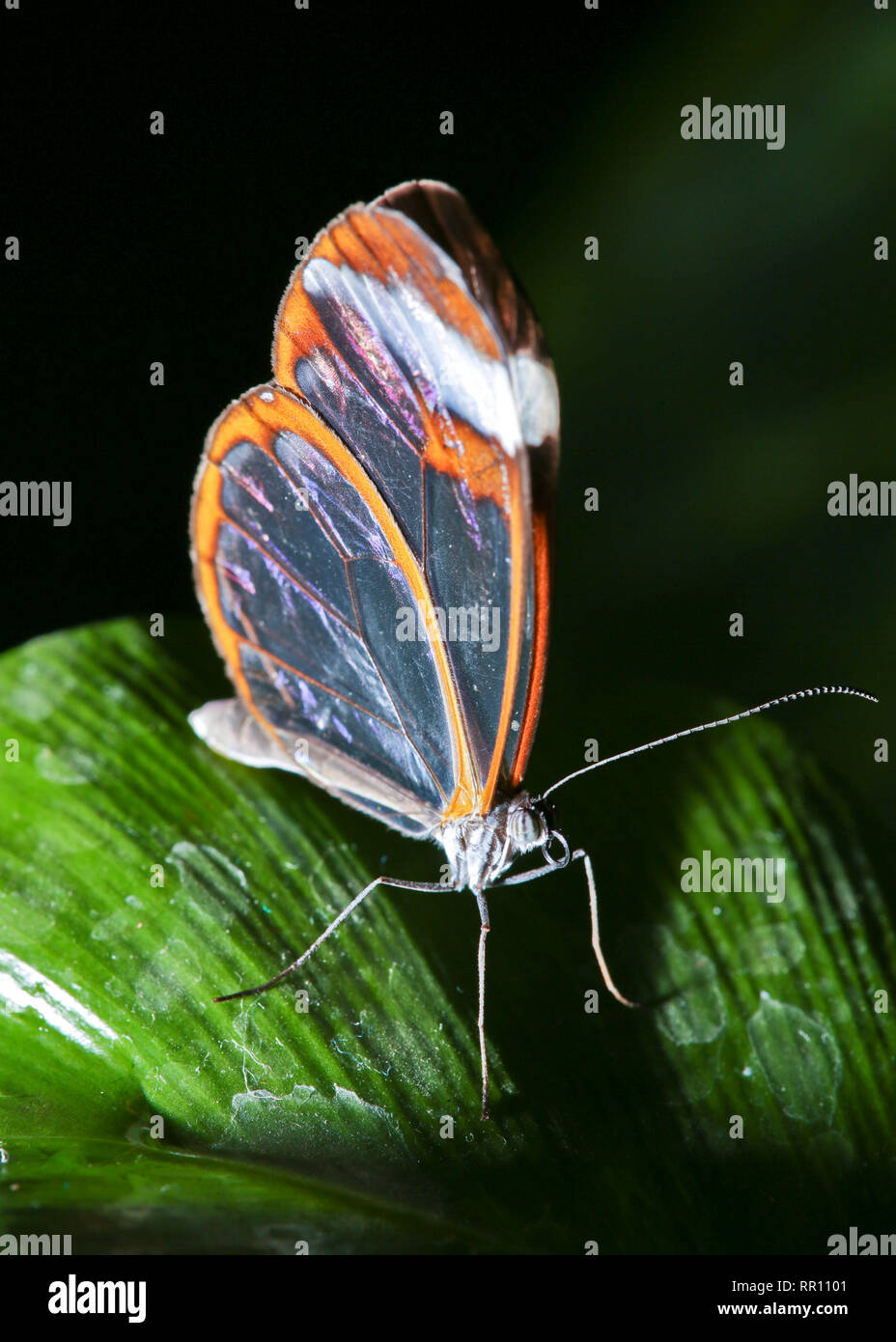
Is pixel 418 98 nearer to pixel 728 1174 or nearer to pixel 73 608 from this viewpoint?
pixel 73 608

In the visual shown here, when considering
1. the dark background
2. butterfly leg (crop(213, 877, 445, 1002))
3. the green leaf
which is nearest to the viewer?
the green leaf

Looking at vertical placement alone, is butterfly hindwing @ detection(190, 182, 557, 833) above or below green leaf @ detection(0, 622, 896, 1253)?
above

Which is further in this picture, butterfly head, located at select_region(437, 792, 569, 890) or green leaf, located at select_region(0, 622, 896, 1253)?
butterfly head, located at select_region(437, 792, 569, 890)

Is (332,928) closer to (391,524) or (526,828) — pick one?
(526,828)

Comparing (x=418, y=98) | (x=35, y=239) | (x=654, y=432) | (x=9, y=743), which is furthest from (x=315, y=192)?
(x=9, y=743)

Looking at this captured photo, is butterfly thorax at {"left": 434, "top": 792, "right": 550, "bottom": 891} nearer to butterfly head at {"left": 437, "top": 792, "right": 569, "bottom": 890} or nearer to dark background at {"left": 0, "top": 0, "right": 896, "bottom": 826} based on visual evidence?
butterfly head at {"left": 437, "top": 792, "right": 569, "bottom": 890}

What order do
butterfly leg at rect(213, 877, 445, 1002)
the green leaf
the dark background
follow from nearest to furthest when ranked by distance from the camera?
the green leaf, butterfly leg at rect(213, 877, 445, 1002), the dark background

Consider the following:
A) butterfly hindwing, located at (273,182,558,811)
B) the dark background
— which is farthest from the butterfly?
the dark background
